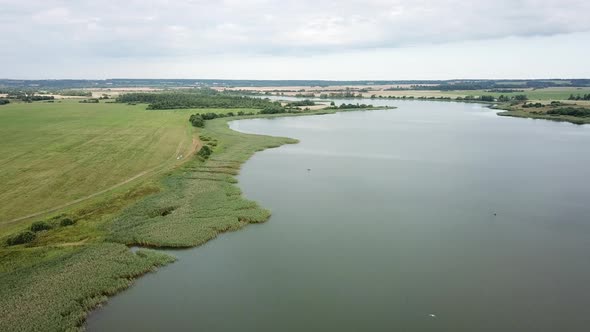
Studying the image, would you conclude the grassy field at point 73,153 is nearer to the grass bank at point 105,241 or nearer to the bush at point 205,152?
the bush at point 205,152

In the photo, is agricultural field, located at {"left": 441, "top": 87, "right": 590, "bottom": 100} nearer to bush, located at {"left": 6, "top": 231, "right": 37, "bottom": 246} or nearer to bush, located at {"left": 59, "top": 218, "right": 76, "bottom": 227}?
bush, located at {"left": 59, "top": 218, "right": 76, "bottom": 227}

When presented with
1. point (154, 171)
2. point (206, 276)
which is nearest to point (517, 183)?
point (206, 276)

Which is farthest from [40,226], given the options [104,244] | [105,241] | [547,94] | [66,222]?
[547,94]

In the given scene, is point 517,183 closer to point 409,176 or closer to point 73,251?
point 409,176

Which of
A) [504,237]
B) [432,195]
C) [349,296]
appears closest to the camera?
[349,296]

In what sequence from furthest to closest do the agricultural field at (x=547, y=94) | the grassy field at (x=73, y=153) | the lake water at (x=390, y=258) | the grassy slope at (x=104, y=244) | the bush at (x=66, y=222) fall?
the agricultural field at (x=547, y=94) → the grassy field at (x=73, y=153) → the bush at (x=66, y=222) → the grassy slope at (x=104, y=244) → the lake water at (x=390, y=258)

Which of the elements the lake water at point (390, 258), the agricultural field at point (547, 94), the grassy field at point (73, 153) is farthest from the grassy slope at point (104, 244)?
the agricultural field at point (547, 94)

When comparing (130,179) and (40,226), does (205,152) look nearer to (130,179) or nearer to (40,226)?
(130,179)
